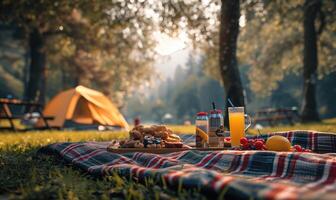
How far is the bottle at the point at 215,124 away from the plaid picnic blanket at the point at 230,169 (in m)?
0.40

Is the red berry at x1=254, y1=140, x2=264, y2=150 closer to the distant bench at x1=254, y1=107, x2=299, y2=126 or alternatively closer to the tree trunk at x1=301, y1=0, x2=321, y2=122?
the distant bench at x1=254, y1=107, x2=299, y2=126

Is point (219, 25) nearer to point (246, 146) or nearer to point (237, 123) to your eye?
point (237, 123)

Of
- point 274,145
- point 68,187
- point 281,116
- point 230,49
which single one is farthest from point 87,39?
point 68,187

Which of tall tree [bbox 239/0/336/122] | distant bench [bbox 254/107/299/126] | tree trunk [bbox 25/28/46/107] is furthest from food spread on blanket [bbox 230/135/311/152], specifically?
tree trunk [bbox 25/28/46/107]

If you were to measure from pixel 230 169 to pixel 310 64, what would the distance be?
15087 millimetres

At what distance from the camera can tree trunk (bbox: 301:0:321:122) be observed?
16891 millimetres

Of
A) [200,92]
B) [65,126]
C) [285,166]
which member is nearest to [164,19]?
[65,126]

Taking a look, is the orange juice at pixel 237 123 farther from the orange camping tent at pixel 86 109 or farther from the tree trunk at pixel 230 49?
the orange camping tent at pixel 86 109

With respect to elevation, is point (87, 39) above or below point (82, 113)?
above

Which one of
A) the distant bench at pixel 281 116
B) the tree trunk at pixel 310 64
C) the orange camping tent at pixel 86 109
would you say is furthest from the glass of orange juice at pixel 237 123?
the tree trunk at pixel 310 64

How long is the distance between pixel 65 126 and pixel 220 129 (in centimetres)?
1373

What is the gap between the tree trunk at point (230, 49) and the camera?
10.8 m

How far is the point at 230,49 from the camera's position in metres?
11.2

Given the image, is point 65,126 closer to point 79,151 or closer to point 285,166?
point 79,151
